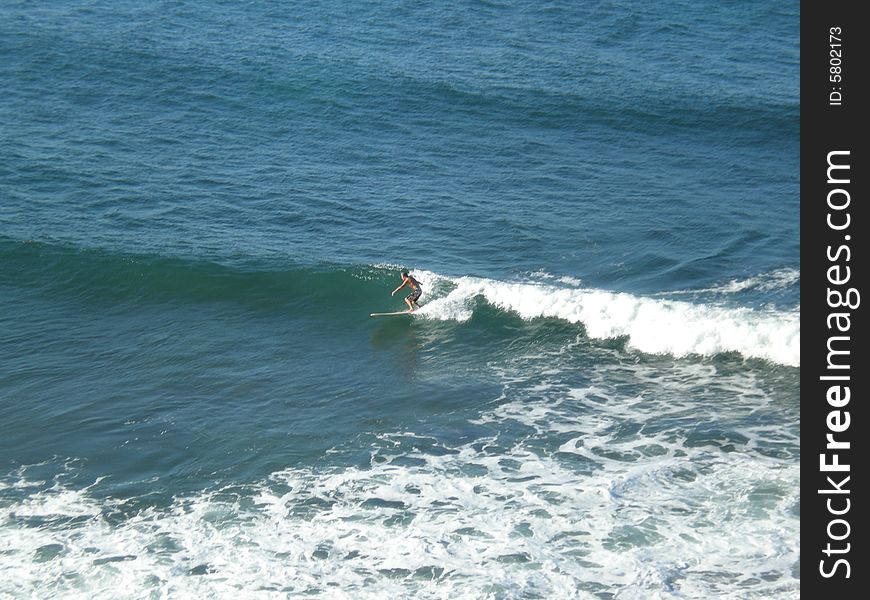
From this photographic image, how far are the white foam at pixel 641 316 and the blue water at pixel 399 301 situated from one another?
0.28ft

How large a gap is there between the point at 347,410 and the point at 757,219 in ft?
Result: 54.2

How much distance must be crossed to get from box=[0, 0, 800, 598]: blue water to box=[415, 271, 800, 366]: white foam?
0.28 ft

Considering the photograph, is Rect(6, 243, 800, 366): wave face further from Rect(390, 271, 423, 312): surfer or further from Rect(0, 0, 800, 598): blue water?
Rect(390, 271, 423, 312): surfer

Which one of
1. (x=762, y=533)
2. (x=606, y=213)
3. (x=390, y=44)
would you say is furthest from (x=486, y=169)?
(x=762, y=533)

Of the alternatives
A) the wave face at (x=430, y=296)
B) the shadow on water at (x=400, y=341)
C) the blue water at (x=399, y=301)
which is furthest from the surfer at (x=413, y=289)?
the blue water at (x=399, y=301)

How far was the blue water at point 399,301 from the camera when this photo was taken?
19.0 meters

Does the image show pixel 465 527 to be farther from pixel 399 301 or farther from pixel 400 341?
pixel 399 301

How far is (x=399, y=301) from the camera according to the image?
29625 millimetres

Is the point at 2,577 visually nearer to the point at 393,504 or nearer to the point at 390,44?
the point at 393,504

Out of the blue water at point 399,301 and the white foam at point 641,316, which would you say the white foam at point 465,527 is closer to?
the blue water at point 399,301

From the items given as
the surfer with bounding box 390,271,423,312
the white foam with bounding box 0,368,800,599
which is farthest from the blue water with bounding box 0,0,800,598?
the surfer with bounding box 390,271,423,312

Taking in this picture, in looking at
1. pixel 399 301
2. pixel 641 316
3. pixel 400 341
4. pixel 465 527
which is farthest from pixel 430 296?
pixel 465 527

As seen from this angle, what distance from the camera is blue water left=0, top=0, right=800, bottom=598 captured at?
19.0 m

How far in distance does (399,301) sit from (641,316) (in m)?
6.60
